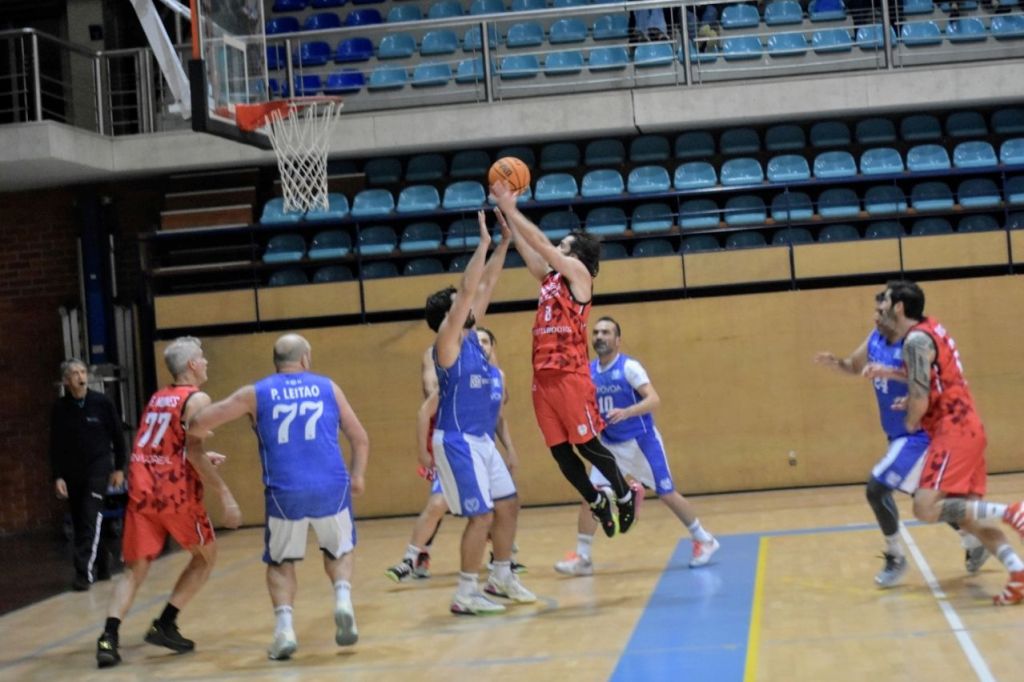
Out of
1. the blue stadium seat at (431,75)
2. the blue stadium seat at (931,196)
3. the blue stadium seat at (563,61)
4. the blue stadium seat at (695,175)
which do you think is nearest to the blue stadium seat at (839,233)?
the blue stadium seat at (931,196)

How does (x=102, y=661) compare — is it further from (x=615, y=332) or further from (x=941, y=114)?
(x=941, y=114)

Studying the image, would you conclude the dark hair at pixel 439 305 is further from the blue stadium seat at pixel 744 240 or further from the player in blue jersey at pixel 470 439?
the blue stadium seat at pixel 744 240

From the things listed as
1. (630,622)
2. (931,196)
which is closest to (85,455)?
(630,622)

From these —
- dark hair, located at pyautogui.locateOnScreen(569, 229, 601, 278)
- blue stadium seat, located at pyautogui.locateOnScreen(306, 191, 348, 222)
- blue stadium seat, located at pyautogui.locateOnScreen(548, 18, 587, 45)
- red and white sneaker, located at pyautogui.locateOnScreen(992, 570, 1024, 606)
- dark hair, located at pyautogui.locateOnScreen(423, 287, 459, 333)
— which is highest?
blue stadium seat, located at pyautogui.locateOnScreen(548, 18, 587, 45)

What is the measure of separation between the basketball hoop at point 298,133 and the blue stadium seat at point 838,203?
6037 millimetres

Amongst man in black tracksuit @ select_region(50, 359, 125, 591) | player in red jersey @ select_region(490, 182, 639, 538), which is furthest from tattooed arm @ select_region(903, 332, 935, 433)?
man in black tracksuit @ select_region(50, 359, 125, 591)

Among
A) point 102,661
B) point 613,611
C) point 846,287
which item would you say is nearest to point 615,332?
point 613,611

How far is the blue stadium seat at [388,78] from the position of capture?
17047mm

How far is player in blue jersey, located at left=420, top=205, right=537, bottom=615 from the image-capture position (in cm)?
796

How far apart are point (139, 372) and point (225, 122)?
6656 millimetres

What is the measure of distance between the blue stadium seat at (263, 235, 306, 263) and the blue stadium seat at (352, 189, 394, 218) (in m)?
0.84

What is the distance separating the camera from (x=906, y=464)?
25.7 ft

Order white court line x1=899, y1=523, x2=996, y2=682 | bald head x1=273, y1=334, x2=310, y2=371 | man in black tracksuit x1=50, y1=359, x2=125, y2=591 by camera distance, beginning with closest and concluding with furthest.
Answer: white court line x1=899, y1=523, x2=996, y2=682 < bald head x1=273, y1=334, x2=310, y2=371 < man in black tracksuit x1=50, y1=359, x2=125, y2=591

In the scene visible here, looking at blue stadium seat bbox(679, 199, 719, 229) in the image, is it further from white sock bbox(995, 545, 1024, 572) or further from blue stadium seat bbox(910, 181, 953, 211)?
white sock bbox(995, 545, 1024, 572)
